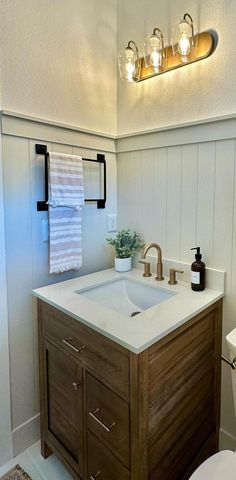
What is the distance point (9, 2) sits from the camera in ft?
3.99

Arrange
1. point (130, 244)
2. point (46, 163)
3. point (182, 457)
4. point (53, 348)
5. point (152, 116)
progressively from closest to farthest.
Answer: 1. point (182, 457)
2. point (53, 348)
3. point (46, 163)
4. point (152, 116)
5. point (130, 244)

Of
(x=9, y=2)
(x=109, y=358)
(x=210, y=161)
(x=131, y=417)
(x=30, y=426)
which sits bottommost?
(x=30, y=426)

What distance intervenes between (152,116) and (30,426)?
1814 millimetres

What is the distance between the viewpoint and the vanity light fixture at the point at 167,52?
1263 mm

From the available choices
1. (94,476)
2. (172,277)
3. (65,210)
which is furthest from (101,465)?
(65,210)

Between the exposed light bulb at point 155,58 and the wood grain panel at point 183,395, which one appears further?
the exposed light bulb at point 155,58

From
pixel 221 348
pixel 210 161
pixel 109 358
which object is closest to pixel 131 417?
pixel 109 358

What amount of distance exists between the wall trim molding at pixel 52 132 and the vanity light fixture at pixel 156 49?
1.51ft

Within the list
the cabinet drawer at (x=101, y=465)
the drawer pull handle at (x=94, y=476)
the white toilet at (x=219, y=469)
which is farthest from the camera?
the drawer pull handle at (x=94, y=476)

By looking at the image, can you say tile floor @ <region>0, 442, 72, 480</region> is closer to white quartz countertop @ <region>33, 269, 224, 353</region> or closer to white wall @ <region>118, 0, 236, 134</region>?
white quartz countertop @ <region>33, 269, 224, 353</region>

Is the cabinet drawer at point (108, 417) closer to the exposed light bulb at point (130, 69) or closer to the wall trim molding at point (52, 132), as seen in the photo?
the wall trim molding at point (52, 132)

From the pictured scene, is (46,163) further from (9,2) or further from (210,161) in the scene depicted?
(210,161)

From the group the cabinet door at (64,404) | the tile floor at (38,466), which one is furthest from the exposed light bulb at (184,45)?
the tile floor at (38,466)

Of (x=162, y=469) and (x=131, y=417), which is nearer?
(x=131, y=417)
